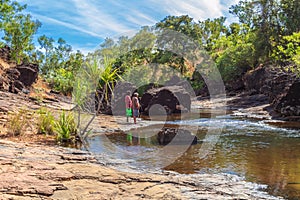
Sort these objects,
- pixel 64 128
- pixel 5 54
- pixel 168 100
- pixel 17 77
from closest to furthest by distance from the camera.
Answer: pixel 64 128 < pixel 168 100 < pixel 17 77 < pixel 5 54

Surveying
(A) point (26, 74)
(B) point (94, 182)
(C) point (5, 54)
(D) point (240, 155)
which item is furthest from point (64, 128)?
(C) point (5, 54)

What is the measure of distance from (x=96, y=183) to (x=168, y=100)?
2045 centimetres

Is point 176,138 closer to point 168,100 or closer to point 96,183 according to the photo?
point 96,183

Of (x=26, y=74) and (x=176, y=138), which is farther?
(x=26, y=74)

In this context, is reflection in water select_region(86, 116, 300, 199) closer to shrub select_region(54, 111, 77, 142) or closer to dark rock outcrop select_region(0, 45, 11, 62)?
shrub select_region(54, 111, 77, 142)

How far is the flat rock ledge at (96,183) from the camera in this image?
522 centimetres

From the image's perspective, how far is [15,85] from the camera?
2562 cm

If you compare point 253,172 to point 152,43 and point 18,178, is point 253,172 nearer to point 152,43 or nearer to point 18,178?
point 18,178

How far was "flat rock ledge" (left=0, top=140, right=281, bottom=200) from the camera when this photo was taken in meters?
5.22

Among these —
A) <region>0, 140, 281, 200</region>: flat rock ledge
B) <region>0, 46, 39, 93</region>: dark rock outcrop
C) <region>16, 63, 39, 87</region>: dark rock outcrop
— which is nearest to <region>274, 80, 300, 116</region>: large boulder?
<region>0, 140, 281, 200</region>: flat rock ledge

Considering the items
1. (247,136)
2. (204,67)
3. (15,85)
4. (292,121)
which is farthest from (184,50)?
(247,136)

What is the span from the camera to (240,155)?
9.26 meters

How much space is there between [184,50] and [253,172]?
4546cm

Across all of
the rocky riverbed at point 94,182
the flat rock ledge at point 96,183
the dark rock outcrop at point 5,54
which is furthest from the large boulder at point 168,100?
the flat rock ledge at point 96,183
